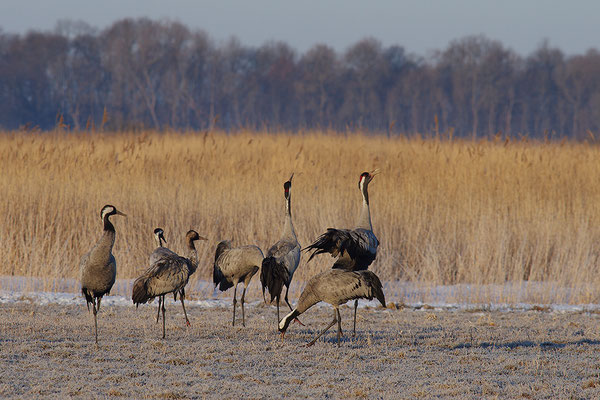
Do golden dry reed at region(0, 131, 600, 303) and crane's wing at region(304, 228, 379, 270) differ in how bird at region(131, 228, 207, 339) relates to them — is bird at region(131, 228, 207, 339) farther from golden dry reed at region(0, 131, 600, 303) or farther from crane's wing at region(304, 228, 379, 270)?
golden dry reed at region(0, 131, 600, 303)

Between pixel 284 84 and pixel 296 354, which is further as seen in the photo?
pixel 284 84

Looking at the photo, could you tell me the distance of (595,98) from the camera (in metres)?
58.9

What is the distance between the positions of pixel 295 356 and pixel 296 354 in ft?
0.30

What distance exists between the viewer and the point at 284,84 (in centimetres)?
6581

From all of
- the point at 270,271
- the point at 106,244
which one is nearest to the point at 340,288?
the point at 270,271

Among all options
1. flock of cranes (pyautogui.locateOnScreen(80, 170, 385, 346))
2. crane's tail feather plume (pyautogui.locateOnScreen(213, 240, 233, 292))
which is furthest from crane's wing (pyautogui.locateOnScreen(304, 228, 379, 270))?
crane's tail feather plume (pyautogui.locateOnScreen(213, 240, 233, 292))

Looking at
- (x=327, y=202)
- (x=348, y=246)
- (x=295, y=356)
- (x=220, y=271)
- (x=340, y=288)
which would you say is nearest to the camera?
(x=295, y=356)

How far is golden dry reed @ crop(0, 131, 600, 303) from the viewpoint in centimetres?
1144

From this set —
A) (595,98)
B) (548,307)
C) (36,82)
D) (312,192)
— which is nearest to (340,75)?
(595,98)

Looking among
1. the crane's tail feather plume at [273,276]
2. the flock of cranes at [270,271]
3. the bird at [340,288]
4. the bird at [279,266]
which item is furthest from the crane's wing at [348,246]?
the bird at [340,288]

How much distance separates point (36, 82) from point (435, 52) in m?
34.4

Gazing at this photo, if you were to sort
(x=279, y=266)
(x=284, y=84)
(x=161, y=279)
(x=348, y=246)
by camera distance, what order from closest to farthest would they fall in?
(x=161, y=279) → (x=279, y=266) → (x=348, y=246) → (x=284, y=84)

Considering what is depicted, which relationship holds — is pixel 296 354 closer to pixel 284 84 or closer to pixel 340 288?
pixel 340 288

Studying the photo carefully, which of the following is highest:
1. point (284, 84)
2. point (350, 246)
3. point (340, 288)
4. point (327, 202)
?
point (284, 84)
